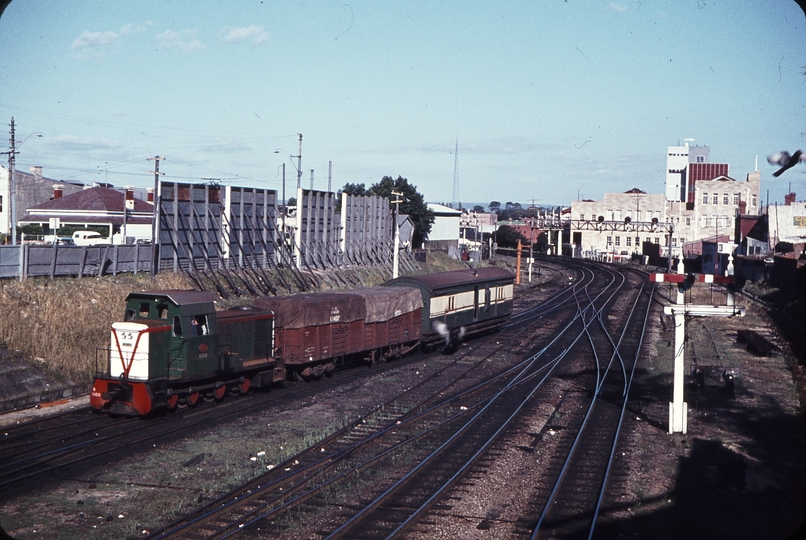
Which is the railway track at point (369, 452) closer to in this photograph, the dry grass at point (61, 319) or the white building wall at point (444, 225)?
the dry grass at point (61, 319)

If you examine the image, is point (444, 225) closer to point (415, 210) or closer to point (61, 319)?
point (415, 210)

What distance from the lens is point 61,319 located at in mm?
22438

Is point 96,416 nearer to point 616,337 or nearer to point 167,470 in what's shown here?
point 167,470

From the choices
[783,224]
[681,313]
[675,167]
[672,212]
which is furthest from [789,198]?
[675,167]

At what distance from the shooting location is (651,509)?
11.9m

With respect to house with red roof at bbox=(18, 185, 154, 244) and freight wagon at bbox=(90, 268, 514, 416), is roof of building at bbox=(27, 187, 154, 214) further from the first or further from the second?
freight wagon at bbox=(90, 268, 514, 416)

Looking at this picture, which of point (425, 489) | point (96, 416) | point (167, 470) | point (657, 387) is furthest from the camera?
point (657, 387)

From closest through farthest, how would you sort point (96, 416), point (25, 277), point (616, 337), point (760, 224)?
1. point (96, 416)
2. point (25, 277)
3. point (616, 337)
4. point (760, 224)

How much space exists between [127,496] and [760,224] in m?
56.7

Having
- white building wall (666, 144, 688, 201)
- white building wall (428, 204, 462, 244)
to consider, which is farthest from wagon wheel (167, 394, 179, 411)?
white building wall (666, 144, 688, 201)

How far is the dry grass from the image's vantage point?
20.5 metres

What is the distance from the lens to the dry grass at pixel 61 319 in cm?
2047

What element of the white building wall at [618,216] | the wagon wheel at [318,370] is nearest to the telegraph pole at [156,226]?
the wagon wheel at [318,370]

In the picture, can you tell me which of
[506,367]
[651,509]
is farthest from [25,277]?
[651,509]
